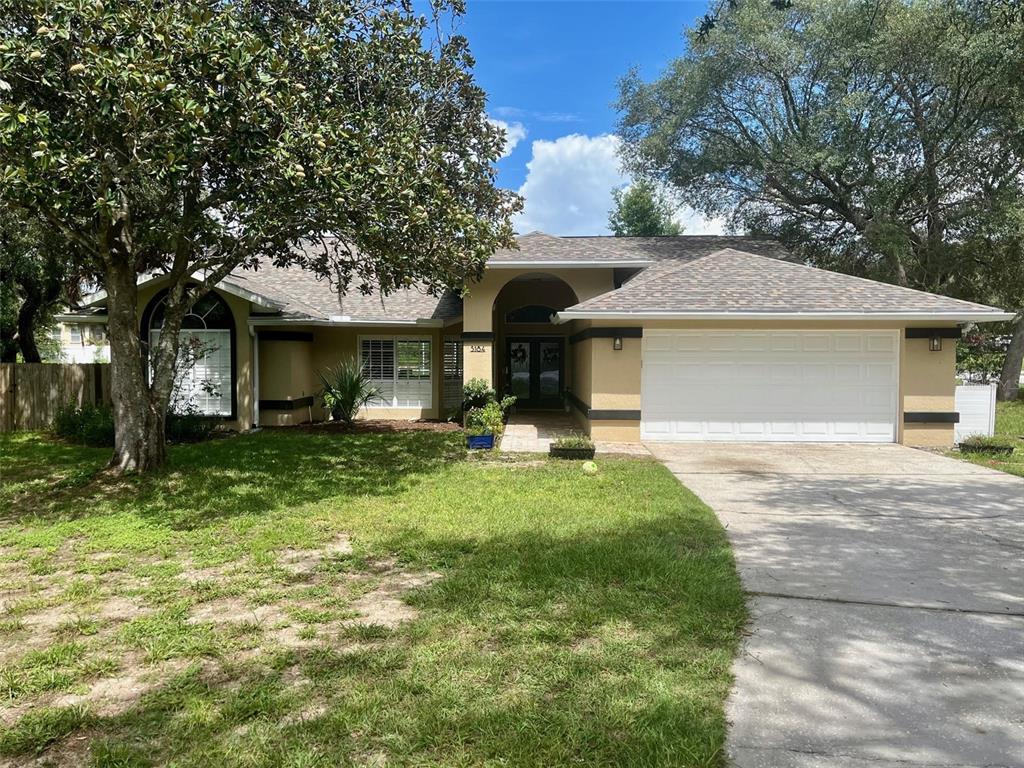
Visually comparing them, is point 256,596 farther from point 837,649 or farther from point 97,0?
point 97,0

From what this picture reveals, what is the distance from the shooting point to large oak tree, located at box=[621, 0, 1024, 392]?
1727cm

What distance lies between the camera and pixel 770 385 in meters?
11.8

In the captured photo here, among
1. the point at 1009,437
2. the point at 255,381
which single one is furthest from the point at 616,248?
the point at 255,381

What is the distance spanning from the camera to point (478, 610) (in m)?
4.07

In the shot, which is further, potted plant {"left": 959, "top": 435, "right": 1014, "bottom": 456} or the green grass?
potted plant {"left": 959, "top": 435, "right": 1014, "bottom": 456}

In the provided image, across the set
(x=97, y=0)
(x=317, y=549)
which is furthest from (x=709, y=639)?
(x=97, y=0)

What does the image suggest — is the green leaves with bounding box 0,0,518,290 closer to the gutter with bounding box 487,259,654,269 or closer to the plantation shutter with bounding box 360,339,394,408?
the gutter with bounding box 487,259,654,269

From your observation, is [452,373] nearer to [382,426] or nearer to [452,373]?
[452,373]

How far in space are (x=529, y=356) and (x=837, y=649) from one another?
50.3ft

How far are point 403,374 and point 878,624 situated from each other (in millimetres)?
13603

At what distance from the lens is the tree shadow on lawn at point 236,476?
6.96m

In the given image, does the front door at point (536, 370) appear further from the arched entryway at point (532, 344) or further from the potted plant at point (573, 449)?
the potted plant at point (573, 449)

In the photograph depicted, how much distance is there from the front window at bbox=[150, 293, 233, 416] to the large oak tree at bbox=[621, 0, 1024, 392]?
15.8m

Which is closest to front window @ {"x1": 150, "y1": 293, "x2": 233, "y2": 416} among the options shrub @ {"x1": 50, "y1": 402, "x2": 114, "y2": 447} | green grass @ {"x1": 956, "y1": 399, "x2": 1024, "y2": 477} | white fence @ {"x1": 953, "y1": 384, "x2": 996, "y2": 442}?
shrub @ {"x1": 50, "y1": 402, "x2": 114, "y2": 447}
